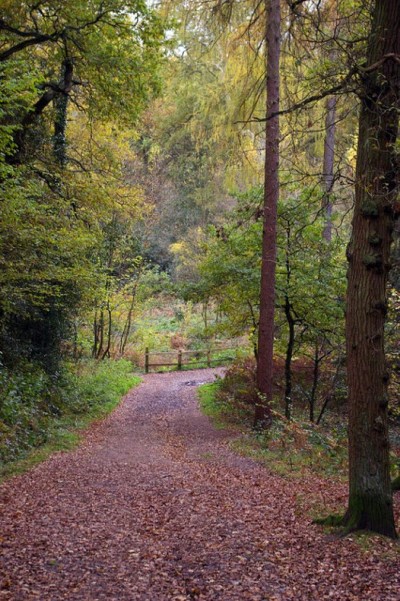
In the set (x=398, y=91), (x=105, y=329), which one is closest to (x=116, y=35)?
(x=398, y=91)

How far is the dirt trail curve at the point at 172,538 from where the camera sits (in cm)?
374

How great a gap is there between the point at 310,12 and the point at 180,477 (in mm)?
6378

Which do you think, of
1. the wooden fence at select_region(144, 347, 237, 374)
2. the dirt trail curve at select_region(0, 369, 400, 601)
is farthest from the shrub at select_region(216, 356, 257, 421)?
the wooden fence at select_region(144, 347, 237, 374)

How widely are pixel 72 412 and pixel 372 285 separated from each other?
10032 mm

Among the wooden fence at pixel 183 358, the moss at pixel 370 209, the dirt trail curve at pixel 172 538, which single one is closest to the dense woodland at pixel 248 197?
the moss at pixel 370 209

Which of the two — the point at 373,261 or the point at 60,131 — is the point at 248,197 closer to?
the point at 60,131

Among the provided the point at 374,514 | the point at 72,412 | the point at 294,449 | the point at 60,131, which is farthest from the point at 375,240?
the point at 60,131

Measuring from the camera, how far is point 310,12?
5480mm

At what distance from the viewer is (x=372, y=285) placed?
439 centimetres

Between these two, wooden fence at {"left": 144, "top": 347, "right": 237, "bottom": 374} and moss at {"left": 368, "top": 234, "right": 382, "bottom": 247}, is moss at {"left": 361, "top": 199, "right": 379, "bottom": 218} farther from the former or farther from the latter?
wooden fence at {"left": 144, "top": 347, "right": 237, "bottom": 374}

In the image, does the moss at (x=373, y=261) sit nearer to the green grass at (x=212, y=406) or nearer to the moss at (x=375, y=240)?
the moss at (x=375, y=240)

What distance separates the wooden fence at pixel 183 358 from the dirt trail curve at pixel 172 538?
1504 centimetres

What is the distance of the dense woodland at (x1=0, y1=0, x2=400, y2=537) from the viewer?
14.5ft

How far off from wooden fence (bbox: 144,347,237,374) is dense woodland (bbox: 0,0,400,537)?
6.20 meters
